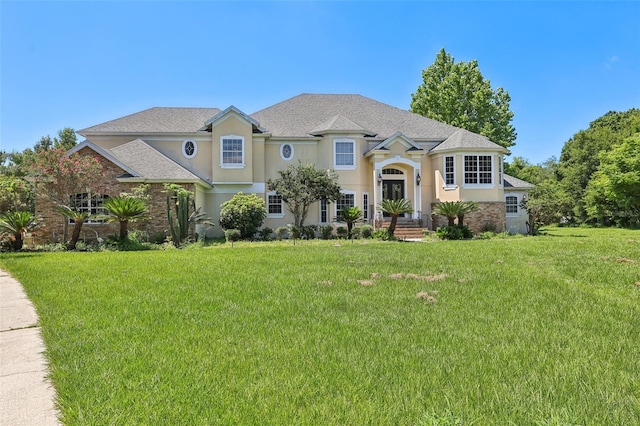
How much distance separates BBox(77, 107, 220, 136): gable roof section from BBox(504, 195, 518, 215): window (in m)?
21.1

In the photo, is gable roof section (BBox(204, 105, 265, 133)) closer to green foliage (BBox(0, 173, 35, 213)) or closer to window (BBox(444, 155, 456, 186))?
green foliage (BBox(0, 173, 35, 213))

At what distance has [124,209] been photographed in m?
17.3

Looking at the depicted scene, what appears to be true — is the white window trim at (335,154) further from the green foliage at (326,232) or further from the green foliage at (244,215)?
the green foliage at (244,215)

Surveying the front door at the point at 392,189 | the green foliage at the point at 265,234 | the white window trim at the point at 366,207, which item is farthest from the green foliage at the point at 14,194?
the front door at the point at 392,189

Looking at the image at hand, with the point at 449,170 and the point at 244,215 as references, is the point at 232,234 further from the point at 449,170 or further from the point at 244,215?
the point at 449,170

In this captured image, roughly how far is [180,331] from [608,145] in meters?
43.0

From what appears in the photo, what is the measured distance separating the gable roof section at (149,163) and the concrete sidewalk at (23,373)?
14432 millimetres

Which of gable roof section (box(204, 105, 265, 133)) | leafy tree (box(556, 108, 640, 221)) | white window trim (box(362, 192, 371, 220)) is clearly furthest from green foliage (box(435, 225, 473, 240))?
leafy tree (box(556, 108, 640, 221))

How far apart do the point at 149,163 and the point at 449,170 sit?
17846 mm

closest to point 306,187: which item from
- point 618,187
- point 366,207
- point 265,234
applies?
point 265,234

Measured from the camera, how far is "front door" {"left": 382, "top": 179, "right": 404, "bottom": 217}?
2662cm

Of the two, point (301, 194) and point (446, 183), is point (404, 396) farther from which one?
point (446, 183)

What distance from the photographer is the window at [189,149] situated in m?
24.8

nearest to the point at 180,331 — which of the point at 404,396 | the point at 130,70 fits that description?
the point at 404,396
